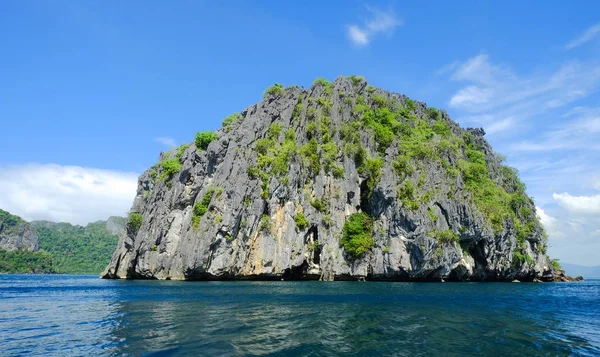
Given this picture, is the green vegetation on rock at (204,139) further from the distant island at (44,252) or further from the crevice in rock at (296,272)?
the distant island at (44,252)

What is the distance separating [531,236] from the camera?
235ft

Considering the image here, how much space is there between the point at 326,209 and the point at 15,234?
177959mm

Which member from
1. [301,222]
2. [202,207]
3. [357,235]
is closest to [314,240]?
[301,222]

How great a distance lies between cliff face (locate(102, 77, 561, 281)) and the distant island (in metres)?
110

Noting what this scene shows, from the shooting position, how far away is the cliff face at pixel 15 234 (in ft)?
556

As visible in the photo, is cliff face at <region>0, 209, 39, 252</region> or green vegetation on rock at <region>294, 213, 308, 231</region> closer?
green vegetation on rock at <region>294, 213, 308, 231</region>

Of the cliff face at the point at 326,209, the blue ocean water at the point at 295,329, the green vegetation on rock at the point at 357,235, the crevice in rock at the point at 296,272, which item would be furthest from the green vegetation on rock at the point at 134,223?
the blue ocean water at the point at 295,329

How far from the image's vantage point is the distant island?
495 feet

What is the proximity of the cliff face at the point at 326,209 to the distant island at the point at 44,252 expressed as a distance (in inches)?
4343

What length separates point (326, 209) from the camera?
64.8m

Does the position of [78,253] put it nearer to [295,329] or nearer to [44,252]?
[44,252]

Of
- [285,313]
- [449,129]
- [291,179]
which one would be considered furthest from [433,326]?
[449,129]

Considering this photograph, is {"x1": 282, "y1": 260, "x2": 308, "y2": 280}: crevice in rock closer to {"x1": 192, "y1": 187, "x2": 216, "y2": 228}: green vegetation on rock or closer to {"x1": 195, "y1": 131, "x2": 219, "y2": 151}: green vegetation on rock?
{"x1": 192, "y1": 187, "x2": 216, "y2": 228}: green vegetation on rock

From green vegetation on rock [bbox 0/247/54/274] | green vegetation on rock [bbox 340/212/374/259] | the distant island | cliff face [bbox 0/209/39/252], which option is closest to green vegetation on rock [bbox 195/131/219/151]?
green vegetation on rock [bbox 340/212/374/259]
